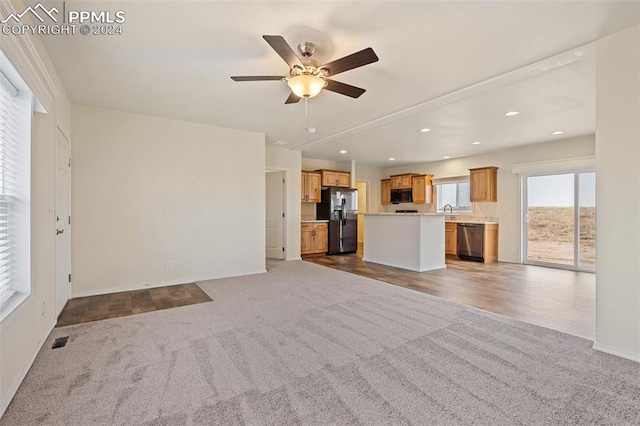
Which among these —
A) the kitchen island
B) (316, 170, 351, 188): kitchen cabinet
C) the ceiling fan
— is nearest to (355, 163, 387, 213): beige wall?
(316, 170, 351, 188): kitchen cabinet

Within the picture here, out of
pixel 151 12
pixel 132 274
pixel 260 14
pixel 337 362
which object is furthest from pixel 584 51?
pixel 132 274

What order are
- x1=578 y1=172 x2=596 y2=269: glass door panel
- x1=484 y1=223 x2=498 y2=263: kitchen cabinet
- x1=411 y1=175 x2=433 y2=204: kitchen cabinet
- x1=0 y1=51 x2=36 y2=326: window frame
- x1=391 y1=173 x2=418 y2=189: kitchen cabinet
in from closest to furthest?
x1=0 y1=51 x2=36 y2=326: window frame → x1=578 y1=172 x2=596 y2=269: glass door panel → x1=484 y1=223 x2=498 y2=263: kitchen cabinet → x1=411 y1=175 x2=433 y2=204: kitchen cabinet → x1=391 y1=173 x2=418 y2=189: kitchen cabinet

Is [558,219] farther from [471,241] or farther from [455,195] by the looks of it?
[455,195]

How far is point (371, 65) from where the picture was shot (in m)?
2.86

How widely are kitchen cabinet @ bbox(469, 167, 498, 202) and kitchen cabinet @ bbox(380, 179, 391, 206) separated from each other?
2.65 meters

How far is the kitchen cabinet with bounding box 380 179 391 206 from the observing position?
30.4ft

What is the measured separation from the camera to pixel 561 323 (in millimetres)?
2934

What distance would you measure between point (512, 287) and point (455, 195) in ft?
13.4

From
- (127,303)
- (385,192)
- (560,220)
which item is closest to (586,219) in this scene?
(560,220)

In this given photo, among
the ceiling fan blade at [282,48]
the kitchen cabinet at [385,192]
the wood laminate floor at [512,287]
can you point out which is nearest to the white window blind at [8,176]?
the ceiling fan blade at [282,48]

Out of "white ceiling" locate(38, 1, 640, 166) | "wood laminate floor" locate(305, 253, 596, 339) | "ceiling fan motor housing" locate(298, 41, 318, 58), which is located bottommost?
"wood laminate floor" locate(305, 253, 596, 339)

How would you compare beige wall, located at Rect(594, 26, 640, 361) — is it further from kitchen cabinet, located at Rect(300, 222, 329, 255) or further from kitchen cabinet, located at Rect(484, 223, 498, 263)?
kitchen cabinet, located at Rect(300, 222, 329, 255)

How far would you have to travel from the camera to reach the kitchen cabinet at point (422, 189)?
8273mm

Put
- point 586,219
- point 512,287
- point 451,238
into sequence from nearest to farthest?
point 512,287 → point 586,219 → point 451,238
